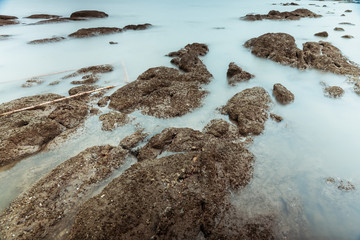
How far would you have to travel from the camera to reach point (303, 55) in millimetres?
9031

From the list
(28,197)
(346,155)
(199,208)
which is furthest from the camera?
(346,155)

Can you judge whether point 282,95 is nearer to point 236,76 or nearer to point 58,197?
point 236,76

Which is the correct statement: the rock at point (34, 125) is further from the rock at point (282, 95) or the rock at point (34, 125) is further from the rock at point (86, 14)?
the rock at point (86, 14)

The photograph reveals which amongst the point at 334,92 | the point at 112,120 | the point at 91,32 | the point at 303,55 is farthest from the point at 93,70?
the point at 303,55

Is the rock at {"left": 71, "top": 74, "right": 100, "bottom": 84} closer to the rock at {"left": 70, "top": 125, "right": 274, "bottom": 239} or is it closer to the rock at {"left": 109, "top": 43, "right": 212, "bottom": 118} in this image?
the rock at {"left": 109, "top": 43, "right": 212, "bottom": 118}

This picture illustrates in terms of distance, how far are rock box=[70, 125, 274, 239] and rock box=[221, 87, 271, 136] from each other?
1623 millimetres

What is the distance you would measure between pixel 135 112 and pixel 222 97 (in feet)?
9.69

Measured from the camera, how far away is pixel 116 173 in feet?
12.6

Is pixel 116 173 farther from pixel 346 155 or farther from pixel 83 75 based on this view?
pixel 83 75

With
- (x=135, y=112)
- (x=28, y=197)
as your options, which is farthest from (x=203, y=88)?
(x=28, y=197)

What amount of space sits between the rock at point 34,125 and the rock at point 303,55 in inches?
346

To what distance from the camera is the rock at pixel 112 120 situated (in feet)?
17.0

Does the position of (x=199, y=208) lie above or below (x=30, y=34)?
below

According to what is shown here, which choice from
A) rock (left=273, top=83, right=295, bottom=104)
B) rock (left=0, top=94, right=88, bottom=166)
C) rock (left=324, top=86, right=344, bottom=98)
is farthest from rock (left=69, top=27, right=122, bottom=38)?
rock (left=324, top=86, right=344, bottom=98)
